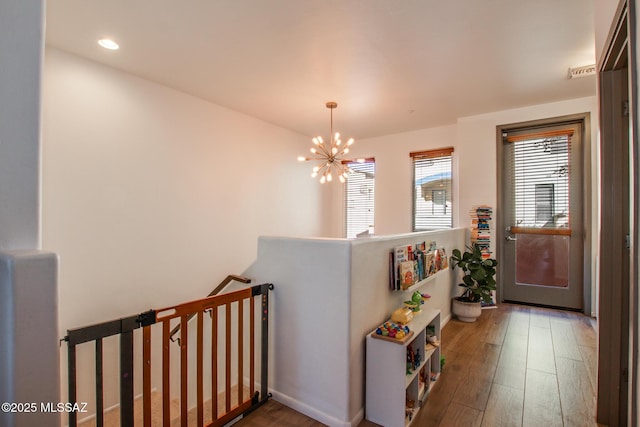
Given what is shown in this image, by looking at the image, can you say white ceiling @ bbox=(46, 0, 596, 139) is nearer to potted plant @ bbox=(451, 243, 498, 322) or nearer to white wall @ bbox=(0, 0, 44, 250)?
white wall @ bbox=(0, 0, 44, 250)

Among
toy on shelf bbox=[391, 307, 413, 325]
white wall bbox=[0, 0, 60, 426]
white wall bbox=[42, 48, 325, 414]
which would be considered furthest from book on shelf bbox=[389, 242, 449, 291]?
white wall bbox=[42, 48, 325, 414]

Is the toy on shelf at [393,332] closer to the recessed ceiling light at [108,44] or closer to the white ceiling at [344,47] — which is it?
the white ceiling at [344,47]

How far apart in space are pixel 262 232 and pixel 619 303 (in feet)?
13.2

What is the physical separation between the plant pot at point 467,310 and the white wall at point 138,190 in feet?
9.56

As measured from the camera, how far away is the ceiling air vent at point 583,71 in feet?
10.1

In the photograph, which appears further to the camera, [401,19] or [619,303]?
[401,19]

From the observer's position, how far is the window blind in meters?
4.16

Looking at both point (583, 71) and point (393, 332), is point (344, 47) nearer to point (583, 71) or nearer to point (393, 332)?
point (393, 332)

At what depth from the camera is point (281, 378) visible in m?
2.25

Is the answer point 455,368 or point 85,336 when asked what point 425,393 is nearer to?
point 455,368

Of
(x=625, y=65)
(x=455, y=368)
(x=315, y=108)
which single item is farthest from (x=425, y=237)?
(x=315, y=108)

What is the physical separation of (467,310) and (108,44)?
4.68m

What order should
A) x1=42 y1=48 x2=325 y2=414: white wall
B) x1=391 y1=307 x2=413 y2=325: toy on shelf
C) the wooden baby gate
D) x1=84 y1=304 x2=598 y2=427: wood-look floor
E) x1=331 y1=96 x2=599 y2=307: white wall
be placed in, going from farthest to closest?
1. x1=331 y1=96 x2=599 y2=307: white wall
2. x1=42 y1=48 x2=325 y2=414: white wall
3. x1=391 y1=307 x2=413 y2=325: toy on shelf
4. x1=84 y1=304 x2=598 y2=427: wood-look floor
5. the wooden baby gate

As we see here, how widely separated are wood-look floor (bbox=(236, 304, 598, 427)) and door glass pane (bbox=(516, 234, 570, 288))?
2.25ft
